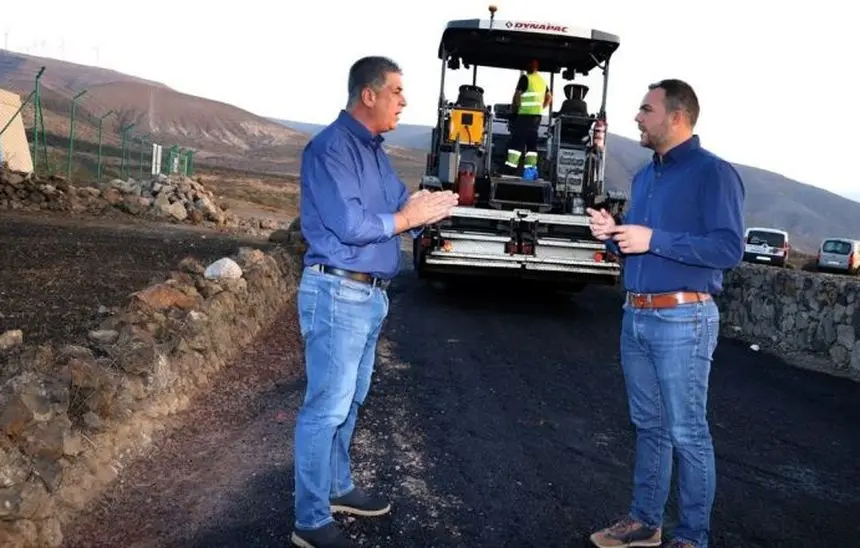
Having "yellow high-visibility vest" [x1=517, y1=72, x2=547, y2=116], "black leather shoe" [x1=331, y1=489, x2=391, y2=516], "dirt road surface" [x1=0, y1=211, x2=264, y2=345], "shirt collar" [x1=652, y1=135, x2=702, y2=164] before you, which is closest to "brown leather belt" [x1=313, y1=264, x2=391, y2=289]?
"black leather shoe" [x1=331, y1=489, x2=391, y2=516]

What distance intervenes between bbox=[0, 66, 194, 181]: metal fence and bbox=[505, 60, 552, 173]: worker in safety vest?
9870mm

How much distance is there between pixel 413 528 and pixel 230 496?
→ 995 millimetres

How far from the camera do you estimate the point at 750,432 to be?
5848 mm

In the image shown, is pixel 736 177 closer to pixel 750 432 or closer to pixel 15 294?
pixel 750 432

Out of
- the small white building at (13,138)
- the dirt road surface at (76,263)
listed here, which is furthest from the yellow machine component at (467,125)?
the small white building at (13,138)

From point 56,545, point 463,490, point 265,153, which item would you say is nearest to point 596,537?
point 463,490

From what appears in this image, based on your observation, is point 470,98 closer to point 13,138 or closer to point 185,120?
point 13,138

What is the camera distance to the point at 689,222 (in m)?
3.42

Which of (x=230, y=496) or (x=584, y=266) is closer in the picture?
(x=230, y=496)

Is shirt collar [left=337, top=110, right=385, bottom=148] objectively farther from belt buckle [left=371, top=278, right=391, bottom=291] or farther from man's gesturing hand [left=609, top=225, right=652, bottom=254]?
man's gesturing hand [left=609, top=225, right=652, bottom=254]

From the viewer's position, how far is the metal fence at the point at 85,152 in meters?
20.6

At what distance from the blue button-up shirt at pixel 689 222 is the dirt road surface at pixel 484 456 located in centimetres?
138

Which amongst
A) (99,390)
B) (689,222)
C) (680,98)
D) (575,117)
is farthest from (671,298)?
(575,117)

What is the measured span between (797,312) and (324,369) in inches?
312
